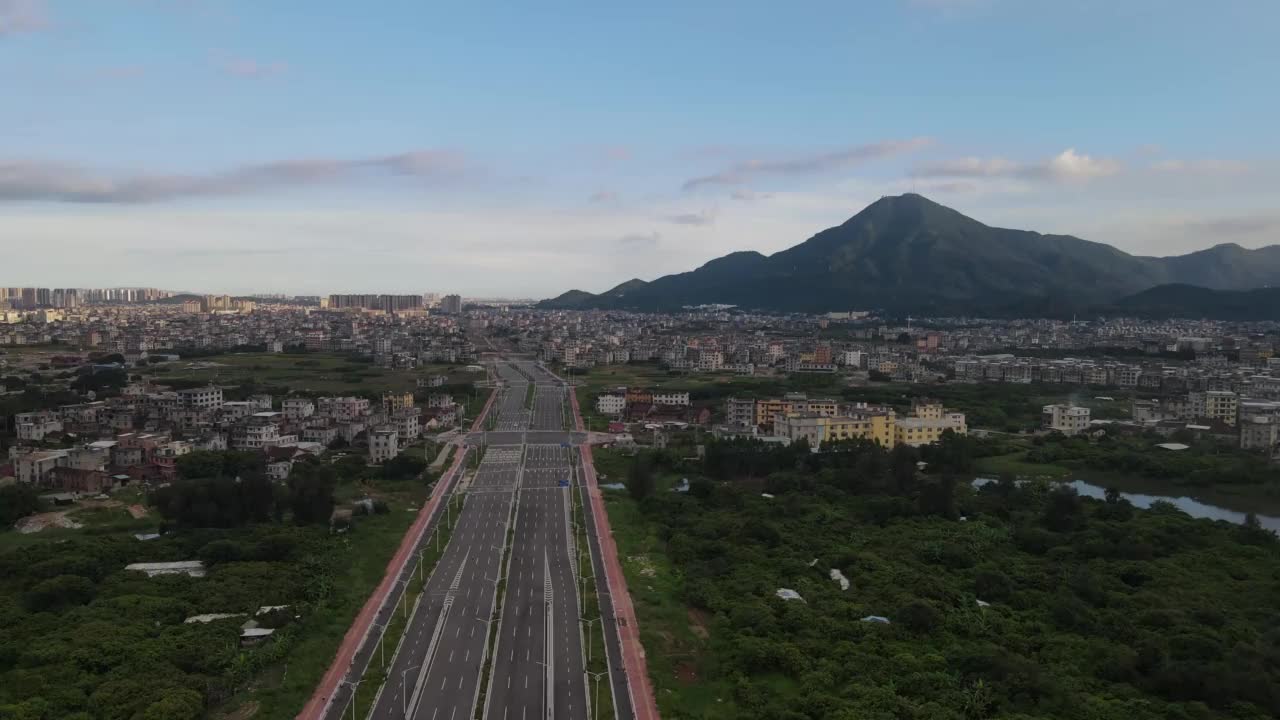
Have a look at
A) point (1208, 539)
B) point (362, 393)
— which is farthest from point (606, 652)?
point (362, 393)

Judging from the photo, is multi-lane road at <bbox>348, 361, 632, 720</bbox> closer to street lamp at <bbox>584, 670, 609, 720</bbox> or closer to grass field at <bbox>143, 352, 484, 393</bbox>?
street lamp at <bbox>584, 670, 609, 720</bbox>

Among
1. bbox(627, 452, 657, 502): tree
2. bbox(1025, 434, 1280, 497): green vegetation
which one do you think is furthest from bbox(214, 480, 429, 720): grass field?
bbox(1025, 434, 1280, 497): green vegetation

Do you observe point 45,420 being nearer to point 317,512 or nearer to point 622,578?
point 317,512

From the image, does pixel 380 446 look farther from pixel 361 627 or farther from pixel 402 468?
pixel 361 627

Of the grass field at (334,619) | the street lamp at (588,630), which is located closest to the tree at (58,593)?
the grass field at (334,619)

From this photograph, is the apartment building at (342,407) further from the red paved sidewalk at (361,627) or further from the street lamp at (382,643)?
the street lamp at (382,643)

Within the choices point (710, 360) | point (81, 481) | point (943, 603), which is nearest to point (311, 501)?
point (81, 481)
